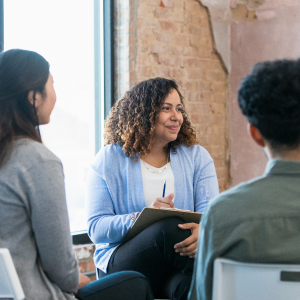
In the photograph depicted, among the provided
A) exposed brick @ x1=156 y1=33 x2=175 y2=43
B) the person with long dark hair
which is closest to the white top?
the person with long dark hair

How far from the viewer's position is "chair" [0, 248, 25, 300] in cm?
89

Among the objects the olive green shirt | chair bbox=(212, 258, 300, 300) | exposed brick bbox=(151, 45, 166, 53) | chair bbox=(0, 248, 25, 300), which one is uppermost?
exposed brick bbox=(151, 45, 166, 53)

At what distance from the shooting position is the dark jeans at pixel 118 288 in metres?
1.22

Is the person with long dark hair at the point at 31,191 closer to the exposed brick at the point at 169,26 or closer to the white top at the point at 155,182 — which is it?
the white top at the point at 155,182

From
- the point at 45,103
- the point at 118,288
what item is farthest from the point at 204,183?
the point at 45,103

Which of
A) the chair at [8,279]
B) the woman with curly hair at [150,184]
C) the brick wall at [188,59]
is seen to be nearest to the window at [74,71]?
the brick wall at [188,59]

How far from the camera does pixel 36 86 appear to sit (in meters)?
1.11

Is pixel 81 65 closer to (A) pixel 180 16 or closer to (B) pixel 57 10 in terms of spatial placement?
(B) pixel 57 10

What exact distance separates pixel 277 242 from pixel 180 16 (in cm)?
229

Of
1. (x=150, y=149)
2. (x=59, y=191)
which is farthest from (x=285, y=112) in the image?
(x=150, y=149)

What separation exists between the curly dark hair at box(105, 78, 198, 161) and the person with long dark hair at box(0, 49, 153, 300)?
806mm

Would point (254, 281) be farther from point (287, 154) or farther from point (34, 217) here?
point (34, 217)

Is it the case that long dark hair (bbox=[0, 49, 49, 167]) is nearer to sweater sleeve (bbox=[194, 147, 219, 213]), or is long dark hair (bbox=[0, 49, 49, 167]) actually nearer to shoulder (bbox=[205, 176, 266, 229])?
shoulder (bbox=[205, 176, 266, 229])

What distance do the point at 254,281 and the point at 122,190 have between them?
3.67 feet
